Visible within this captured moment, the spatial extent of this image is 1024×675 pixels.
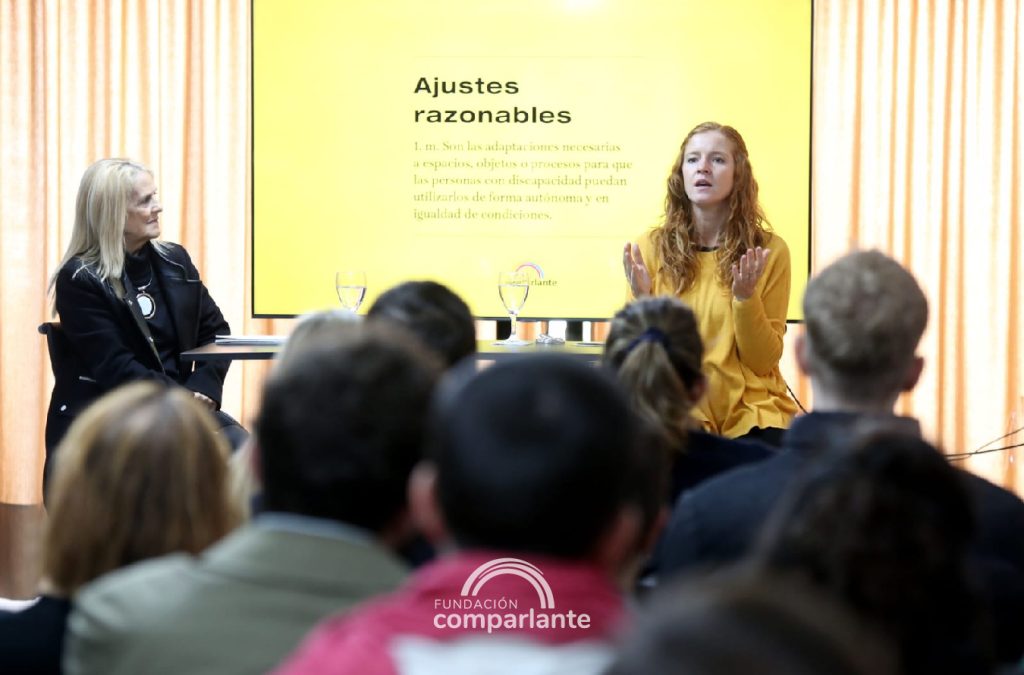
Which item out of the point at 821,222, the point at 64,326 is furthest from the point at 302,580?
the point at 821,222

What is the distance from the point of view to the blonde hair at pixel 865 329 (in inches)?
67.6

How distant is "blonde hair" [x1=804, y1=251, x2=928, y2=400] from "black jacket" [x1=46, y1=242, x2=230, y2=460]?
2.41 m

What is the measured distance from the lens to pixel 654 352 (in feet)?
6.75

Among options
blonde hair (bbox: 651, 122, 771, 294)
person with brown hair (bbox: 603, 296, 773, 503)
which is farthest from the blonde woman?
person with brown hair (bbox: 603, 296, 773, 503)

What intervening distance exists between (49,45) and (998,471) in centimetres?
447

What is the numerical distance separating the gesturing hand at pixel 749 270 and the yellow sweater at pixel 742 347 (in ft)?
0.14

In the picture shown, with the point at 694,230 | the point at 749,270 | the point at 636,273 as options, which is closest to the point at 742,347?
the point at 749,270

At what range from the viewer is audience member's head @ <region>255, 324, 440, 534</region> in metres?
1.11

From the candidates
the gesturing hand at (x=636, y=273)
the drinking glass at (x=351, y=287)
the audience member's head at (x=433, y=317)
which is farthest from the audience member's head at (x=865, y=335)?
the drinking glass at (x=351, y=287)

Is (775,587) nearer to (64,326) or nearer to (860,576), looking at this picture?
(860,576)

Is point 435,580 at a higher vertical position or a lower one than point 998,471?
higher

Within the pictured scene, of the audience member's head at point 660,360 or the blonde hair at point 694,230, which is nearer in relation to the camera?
the audience member's head at point 660,360

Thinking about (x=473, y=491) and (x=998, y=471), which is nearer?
(x=473, y=491)

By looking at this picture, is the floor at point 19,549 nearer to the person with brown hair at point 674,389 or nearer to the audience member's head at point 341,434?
the person with brown hair at point 674,389
